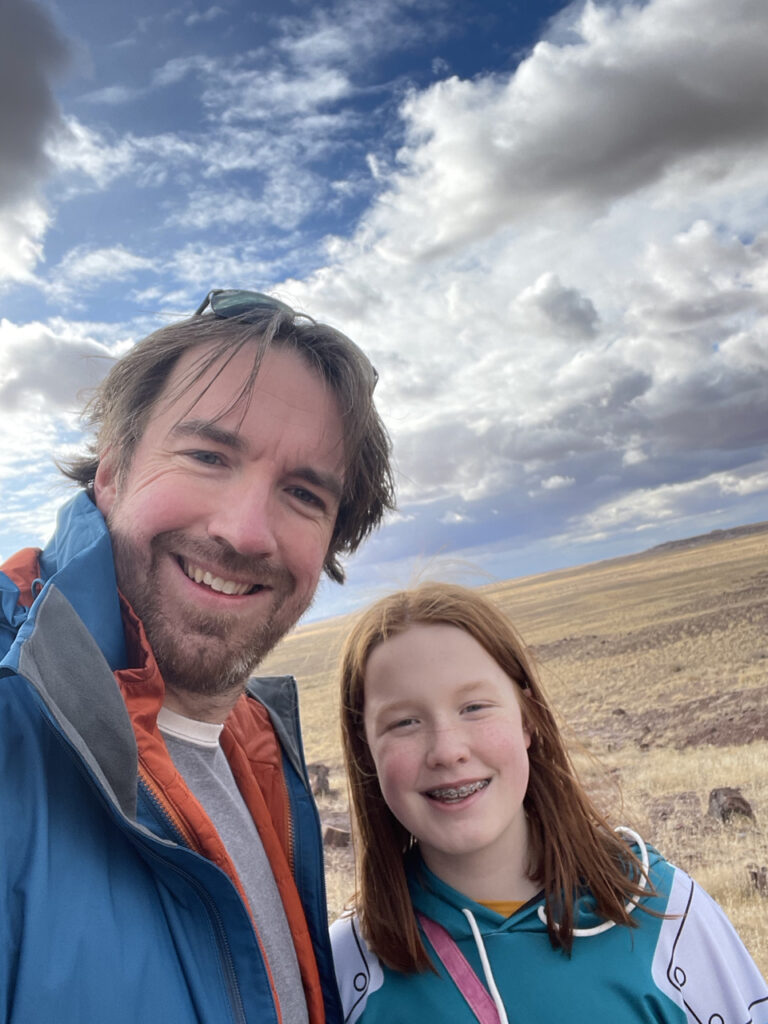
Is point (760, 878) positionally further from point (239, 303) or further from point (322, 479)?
point (239, 303)

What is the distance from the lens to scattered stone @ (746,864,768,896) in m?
6.34

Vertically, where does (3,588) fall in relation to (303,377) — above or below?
below

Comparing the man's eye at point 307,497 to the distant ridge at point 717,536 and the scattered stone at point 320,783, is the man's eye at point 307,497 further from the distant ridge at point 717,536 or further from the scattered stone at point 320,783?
the distant ridge at point 717,536

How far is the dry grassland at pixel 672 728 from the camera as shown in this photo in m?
6.55

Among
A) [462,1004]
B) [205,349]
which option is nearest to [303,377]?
[205,349]

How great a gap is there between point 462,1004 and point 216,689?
1.15 meters

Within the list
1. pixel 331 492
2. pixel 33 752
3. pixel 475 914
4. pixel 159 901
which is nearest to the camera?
pixel 33 752

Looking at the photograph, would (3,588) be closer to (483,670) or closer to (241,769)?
(241,769)

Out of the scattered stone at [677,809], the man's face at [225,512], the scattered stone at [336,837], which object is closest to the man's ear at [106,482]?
the man's face at [225,512]

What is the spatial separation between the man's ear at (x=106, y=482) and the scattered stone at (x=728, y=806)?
7.92 metres

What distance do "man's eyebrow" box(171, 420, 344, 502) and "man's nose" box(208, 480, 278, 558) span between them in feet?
0.45

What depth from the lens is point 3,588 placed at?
1792 millimetres

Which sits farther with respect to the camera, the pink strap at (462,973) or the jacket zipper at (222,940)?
→ the pink strap at (462,973)

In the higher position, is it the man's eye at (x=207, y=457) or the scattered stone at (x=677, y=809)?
the man's eye at (x=207, y=457)
